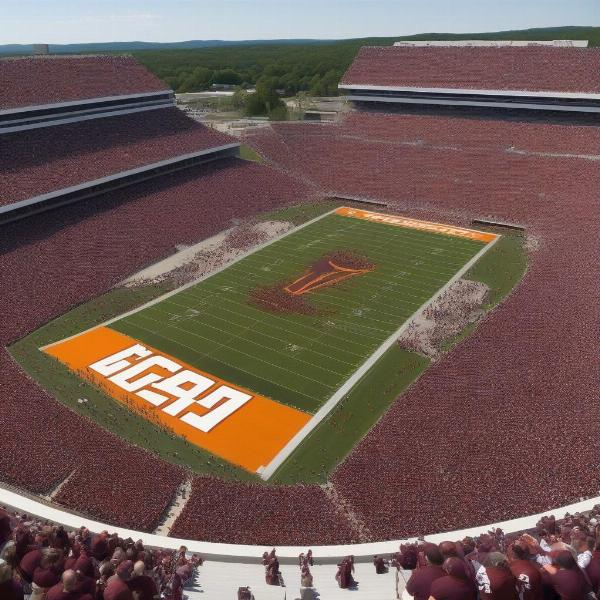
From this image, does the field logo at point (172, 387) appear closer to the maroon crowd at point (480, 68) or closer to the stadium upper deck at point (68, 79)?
the stadium upper deck at point (68, 79)

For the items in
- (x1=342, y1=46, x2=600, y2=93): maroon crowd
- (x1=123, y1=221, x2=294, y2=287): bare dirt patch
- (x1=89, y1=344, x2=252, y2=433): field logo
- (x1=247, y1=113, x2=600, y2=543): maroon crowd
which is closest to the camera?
(x1=247, y1=113, x2=600, y2=543): maroon crowd

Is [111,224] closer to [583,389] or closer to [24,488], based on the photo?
[24,488]

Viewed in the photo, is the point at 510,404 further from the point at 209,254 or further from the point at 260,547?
the point at 209,254

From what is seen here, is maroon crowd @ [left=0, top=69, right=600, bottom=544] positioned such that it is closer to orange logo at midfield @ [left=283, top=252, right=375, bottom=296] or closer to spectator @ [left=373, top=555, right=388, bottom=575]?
spectator @ [left=373, top=555, right=388, bottom=575]

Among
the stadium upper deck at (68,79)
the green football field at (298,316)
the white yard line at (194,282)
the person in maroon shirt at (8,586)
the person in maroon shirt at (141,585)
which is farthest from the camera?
the stadium upper deck at (68,79)

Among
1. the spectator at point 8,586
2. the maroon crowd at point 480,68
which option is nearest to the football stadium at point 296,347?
the spectator at point 8,586

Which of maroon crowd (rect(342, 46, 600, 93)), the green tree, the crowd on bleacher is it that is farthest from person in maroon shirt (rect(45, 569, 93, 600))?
the green tree
